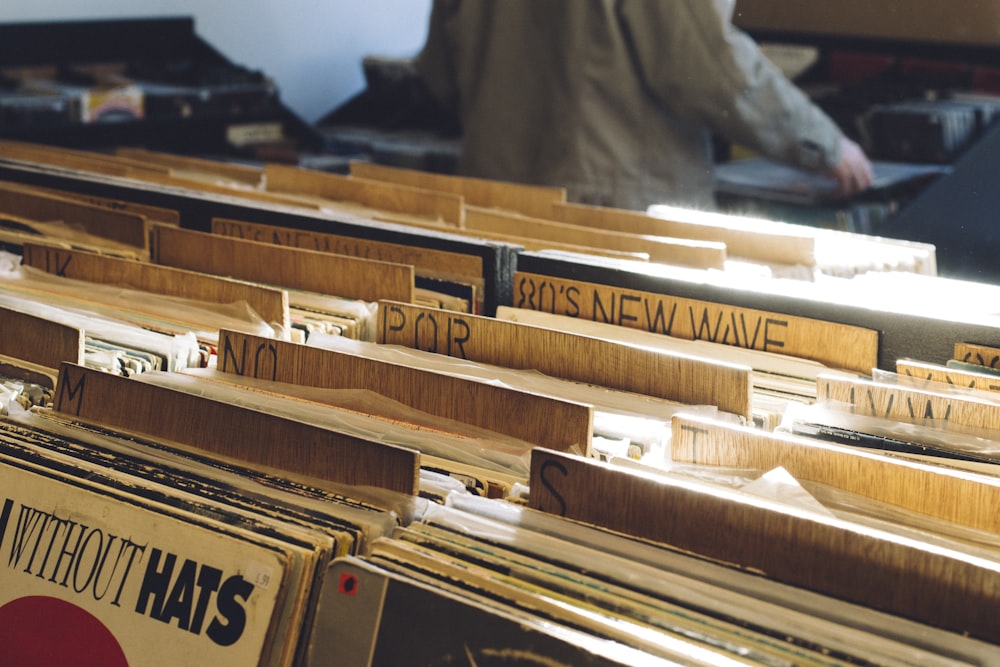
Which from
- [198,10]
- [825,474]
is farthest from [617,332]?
[198,10]

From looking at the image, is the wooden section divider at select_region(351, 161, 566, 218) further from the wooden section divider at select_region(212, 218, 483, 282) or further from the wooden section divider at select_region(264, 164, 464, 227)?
the wooden section divider at select_region(212, 218, 483, 282)

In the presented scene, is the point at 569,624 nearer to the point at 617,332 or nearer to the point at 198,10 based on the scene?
the point at 617,332

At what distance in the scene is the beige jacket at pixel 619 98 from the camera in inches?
106

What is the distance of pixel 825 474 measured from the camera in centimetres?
Result: 91

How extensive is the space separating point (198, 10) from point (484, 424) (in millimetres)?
4160

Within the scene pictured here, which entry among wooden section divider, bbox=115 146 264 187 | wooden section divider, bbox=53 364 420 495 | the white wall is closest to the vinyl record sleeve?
wooden section divider, bbox=53 364 420 495

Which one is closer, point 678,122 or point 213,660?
point 213,660

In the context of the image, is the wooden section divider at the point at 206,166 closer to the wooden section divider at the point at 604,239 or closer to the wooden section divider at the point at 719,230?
the wooden section divider at the point at 604,239

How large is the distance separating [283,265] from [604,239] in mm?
468

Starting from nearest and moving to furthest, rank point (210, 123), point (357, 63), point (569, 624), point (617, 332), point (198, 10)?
point (569, 624)
point (617, 332)
point (210, 123)
point (198, 10)
point (357, 63)

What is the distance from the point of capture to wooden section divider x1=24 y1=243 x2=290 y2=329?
1.30 meters

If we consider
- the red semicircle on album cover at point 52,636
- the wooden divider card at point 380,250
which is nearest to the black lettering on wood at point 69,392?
the red semicircle on album cover at point 52,636

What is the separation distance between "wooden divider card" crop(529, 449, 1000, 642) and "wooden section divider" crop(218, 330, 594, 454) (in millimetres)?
108

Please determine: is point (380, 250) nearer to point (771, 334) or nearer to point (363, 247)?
point (363, 247)
